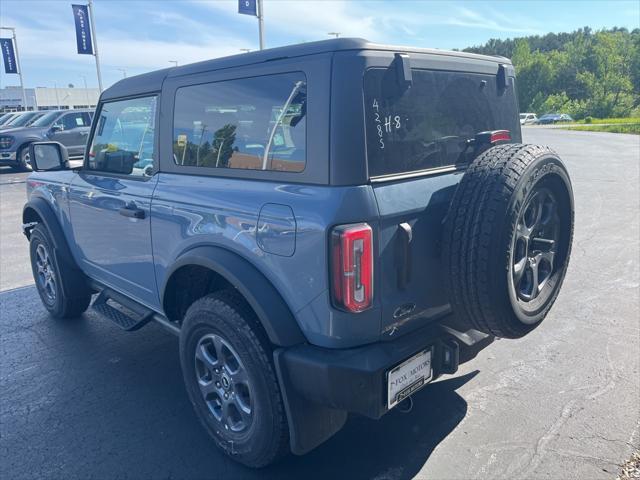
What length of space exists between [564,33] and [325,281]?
17002 cm

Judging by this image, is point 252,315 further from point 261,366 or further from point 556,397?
point 556,397

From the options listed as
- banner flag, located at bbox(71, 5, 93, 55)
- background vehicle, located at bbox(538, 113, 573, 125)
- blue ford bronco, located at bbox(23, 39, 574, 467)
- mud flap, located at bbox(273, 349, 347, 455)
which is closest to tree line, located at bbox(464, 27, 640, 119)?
background vehicle, located at bbox(538, 113, 573, 125)

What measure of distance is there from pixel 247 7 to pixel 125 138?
17329 mm

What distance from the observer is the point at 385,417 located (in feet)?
10.1

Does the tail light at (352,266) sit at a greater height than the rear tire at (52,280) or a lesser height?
greater

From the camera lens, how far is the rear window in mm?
2243

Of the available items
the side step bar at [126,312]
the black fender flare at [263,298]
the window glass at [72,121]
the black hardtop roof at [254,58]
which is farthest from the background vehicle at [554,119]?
the black fender flare at [263,298]

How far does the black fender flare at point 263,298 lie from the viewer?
228 cm

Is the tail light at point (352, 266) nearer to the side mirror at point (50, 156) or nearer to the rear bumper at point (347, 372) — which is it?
the rear bumper at point (347, 372)

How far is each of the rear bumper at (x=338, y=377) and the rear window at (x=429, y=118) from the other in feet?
2.60

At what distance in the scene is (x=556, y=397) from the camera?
3209mm

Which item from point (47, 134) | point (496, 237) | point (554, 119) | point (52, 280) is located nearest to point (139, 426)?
point (52, 280)

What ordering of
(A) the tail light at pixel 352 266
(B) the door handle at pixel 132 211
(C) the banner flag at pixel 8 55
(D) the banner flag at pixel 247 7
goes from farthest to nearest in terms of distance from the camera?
(C) the banner flag at pixel 8 55 → (D) the banner flag at pixel 247 7 → (B) the door handle at pixel 132 211 → (A) the tail light at pixel 352 266

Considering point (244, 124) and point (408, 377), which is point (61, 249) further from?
point (408, 377)
